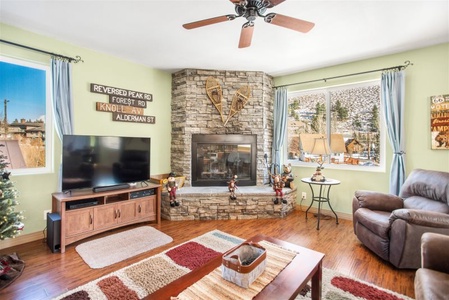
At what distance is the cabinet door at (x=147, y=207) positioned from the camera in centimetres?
343

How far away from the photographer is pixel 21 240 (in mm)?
2822

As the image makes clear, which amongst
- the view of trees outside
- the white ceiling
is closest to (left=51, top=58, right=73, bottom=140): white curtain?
the white ceiling

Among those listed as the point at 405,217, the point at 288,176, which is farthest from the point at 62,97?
the point at 405,217

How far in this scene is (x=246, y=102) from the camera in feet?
14.3

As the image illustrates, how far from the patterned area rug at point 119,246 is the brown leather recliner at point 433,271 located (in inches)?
99.9

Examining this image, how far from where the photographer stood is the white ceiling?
2.28 metres

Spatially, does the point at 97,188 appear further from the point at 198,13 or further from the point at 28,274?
the point at 198,13

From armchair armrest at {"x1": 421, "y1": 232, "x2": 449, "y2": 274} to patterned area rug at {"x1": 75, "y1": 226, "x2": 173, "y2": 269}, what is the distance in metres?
2.61

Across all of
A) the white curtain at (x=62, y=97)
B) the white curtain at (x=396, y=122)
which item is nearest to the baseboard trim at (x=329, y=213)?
the white curtain at (x=396, y=122)

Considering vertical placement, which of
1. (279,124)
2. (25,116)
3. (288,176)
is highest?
(279,124)

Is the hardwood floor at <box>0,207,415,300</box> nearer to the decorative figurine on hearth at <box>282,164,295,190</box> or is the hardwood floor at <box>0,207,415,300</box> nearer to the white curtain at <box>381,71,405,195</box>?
the decorative figurine on hearth at <box>282,164,295,190</box>

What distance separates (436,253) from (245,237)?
202 cm

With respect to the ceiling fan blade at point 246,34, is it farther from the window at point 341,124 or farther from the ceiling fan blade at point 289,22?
the window at point 341,124

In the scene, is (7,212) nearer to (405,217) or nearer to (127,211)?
(127,211)
